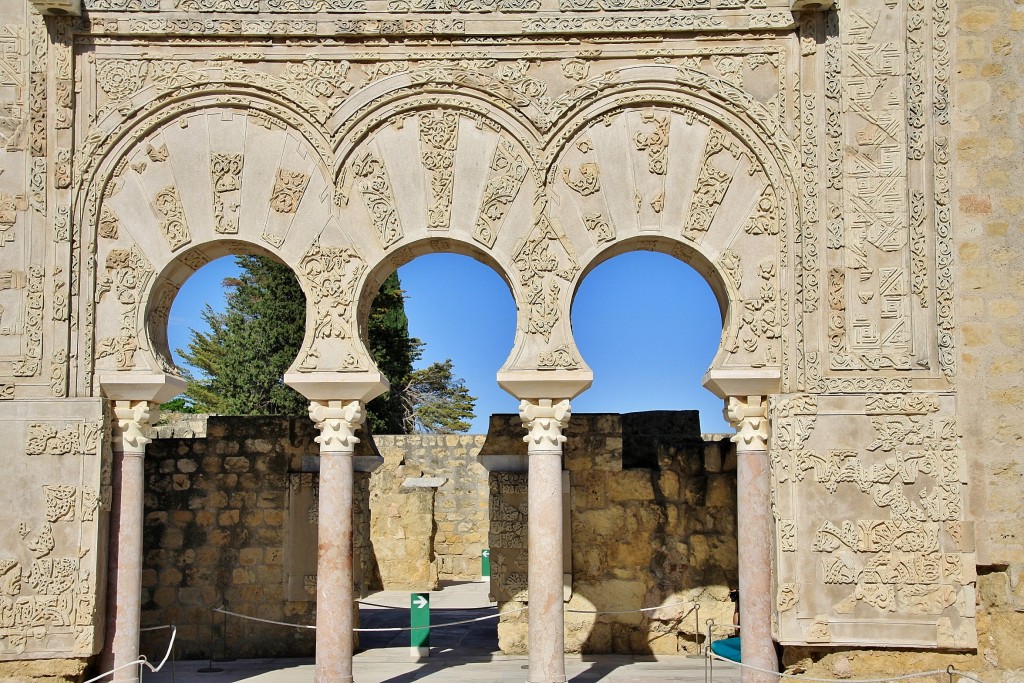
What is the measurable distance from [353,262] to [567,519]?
390 cm

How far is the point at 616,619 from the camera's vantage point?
11281 mm

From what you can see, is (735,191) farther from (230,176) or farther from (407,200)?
(230,176)

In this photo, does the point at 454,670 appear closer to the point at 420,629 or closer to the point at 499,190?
the point at 420,629

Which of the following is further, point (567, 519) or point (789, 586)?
point (567, 519)

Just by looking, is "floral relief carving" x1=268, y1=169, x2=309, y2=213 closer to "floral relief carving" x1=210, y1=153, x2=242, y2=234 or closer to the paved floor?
"floral relief carving" x1=210, y1=153, x2=242, y2=234

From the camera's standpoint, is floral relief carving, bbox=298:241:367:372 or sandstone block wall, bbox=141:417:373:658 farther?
sandstone block wall, bbox=141:417:373:658

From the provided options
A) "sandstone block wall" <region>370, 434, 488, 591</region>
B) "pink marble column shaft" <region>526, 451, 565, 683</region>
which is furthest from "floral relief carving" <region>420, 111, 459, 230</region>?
"sandstone block wall" <region>370, 434, 488, 591</region>

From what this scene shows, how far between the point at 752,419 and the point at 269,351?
21.8m

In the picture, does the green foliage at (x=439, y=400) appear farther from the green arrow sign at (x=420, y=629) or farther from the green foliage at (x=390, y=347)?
the green arrow sign at (x=420, y=629)

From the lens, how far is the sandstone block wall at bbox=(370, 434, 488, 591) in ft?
56.4

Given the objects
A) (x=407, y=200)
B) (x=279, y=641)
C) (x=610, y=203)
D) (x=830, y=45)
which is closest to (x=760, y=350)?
(x=610, y=203)

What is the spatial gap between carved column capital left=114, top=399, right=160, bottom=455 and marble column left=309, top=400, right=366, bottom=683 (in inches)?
57.9

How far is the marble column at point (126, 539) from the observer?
9094 mm

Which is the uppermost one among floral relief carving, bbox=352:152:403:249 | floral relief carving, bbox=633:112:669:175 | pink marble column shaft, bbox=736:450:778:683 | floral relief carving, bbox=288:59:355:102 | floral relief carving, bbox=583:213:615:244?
floral relief carving, bbox=288:59:355:102
